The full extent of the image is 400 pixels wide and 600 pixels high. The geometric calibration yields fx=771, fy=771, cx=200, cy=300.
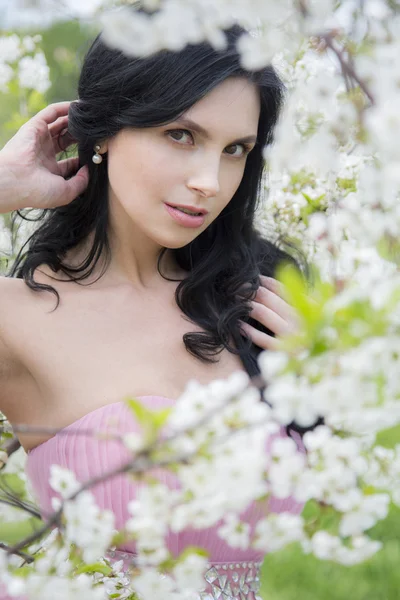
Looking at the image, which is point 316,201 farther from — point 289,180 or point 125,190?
point 125,190

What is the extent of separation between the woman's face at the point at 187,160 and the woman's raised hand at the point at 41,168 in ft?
0.67

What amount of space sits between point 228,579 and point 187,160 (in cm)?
108

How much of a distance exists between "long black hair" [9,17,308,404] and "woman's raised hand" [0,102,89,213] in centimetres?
6

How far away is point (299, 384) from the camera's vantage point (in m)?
0.78

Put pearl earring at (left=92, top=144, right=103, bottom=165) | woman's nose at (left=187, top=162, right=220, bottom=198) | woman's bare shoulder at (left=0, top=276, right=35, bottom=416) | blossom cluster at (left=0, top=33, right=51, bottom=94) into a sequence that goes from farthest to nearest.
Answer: blossom cluster at (left=0, top=33, right=51, bottom=94)
pearl earring at (left=92, top=144, right=103, bottom=165)
woman's bare shoulder at (left=0, top=276, right=35, bottom=416)
woman's nose at (left=187, top=162, right=220, bottom=198)

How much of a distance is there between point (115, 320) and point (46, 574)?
42.8 inches

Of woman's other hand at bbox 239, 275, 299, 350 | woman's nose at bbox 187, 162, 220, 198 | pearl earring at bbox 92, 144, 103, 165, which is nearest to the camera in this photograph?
woman's nose at bbox 187, 162, 220, 198

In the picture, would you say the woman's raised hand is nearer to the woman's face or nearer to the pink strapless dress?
the woman's face

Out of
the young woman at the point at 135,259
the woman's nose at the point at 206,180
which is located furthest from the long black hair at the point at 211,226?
the woman's nose at the point at 206,180

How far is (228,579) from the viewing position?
78.9 inches

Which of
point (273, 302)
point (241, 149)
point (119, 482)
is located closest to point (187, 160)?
point (241, 149)

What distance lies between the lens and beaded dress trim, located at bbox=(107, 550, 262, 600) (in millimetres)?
1947

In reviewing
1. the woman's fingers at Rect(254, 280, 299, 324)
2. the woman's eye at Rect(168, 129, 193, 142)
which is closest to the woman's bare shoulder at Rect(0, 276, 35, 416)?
the woman's eye at Rect(168, 129, 193, 142)

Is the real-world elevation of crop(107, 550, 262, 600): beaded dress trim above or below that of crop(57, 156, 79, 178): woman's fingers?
below
